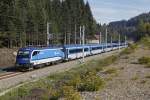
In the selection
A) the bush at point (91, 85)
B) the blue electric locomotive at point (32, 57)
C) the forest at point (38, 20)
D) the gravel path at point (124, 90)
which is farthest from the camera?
the forest at point (38, 20)

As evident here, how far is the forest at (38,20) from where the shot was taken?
7250 centimetres

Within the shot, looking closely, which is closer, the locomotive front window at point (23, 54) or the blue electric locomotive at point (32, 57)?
the blue electric locomotive at point (32, 57)

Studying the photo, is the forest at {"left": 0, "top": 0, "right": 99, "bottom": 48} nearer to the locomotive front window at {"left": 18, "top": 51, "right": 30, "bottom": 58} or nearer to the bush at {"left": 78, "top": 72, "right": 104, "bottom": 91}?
the locomotive front window at {"left": 18, "top": 51, "right": 30, "bottom": 58}

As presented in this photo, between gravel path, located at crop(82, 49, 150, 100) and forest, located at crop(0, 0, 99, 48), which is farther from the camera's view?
forest, located at crop(0, 0, 99, 48)

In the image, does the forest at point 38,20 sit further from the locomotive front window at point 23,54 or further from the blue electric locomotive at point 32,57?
the locomotive front window at point 23,54

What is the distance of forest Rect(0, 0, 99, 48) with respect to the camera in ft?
238

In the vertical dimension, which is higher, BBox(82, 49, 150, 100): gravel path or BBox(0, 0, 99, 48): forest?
BBox(0, 0, 99, 48): forest

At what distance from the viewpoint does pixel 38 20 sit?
91.9 metres

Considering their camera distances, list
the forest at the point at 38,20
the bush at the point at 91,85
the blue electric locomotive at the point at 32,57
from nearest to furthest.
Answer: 1. the bush at the point at 91,85
2. the blue electric locomotive at the point at 32,57
3. the forest at the point at 38,20

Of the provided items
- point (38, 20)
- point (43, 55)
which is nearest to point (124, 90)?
point (43, 55)

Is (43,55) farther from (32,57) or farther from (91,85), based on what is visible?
(91,85)

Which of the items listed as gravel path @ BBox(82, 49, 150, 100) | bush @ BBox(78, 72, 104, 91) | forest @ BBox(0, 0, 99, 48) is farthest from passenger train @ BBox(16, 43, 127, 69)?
bush @ BBox(78, 72, 104, 91)

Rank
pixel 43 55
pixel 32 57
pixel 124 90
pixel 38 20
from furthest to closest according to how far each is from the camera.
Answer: pixel 38 20 < pixel 43 55 < pixel 32 57 < pixel 124 90

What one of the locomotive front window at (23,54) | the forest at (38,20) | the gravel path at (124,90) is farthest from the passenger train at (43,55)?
the gravel path at (124,90)
